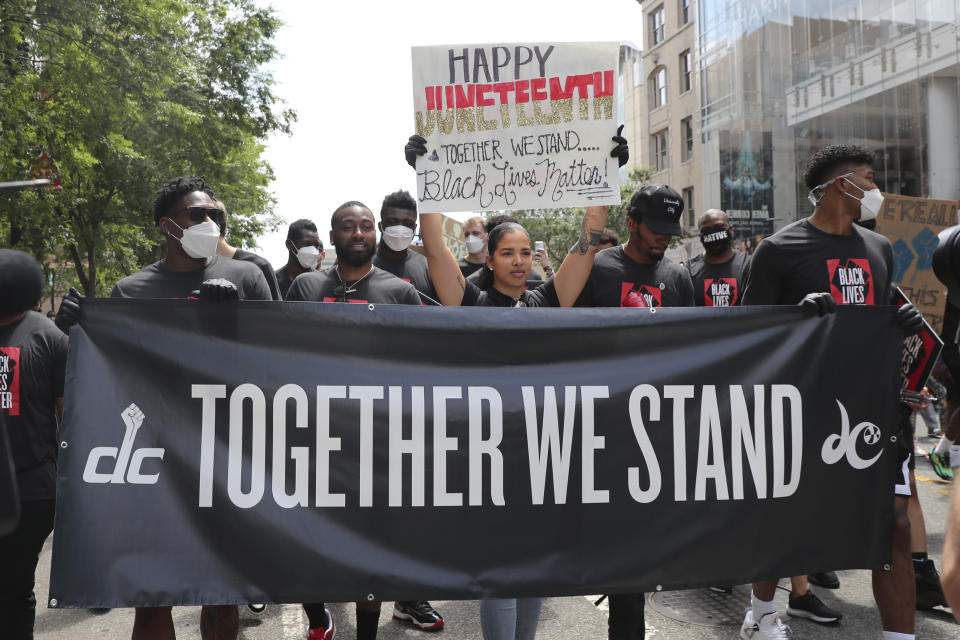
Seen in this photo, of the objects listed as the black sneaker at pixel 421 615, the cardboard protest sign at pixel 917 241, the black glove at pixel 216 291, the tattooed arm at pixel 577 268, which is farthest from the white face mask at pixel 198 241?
the cardboard protest sign at pixel 917 241

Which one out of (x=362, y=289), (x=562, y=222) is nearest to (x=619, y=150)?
(x=362, y=289)

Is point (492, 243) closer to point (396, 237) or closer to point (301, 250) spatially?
point (396, 237)

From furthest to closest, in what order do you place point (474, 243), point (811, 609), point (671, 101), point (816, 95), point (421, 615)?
1. point (671, 101)
2. point (816, 95)
3. point (474, 243)
4. point (421, 615)
5. point (811, 609)

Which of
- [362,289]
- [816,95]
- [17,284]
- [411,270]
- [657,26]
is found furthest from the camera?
[657,26]

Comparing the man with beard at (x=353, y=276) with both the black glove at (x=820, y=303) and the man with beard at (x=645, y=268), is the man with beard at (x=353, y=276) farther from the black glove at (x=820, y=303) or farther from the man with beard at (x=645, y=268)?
the black glove at (x=820, y=303)

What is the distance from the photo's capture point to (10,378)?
11.6ft

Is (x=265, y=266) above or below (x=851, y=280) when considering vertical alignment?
above

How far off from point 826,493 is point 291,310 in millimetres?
2149

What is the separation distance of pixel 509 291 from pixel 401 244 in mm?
1417

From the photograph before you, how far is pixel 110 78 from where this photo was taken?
12.7 meters

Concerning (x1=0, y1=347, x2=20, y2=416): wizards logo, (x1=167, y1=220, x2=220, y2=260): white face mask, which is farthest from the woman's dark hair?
(x1=0, y1=347, x2=20, y2=416): wizards logo

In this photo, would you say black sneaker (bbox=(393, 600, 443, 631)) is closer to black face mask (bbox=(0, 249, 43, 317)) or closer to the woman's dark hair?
the woman's dark hair

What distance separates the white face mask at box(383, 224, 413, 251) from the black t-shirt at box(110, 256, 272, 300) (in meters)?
1.54

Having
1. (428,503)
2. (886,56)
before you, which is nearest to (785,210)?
(886,56)
